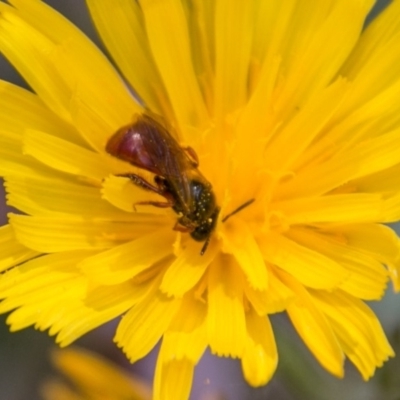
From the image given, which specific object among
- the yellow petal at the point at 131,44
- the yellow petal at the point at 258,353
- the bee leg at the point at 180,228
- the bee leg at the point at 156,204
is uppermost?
the yellow petal at the point at 131,44

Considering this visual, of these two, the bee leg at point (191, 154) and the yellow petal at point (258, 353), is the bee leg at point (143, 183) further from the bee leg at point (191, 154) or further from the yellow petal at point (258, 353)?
the yellow petal at point (258, 353)

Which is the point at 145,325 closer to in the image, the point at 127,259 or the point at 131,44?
the point at 127,259

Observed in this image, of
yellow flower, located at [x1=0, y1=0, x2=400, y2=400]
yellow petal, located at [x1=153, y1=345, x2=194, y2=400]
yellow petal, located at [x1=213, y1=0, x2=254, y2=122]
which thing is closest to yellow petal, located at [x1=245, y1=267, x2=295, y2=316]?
yellow flower, located at [x1=0, y1=0, x2=400, y2=400]

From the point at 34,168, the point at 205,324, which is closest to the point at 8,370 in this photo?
the point at 34,168

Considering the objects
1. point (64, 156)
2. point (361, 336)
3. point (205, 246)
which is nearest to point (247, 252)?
point (205, 246)

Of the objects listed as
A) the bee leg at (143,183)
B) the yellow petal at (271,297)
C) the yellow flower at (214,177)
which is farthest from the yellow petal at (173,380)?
the bee leg at (143,183)

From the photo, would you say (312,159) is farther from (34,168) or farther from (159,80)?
(34,168)
